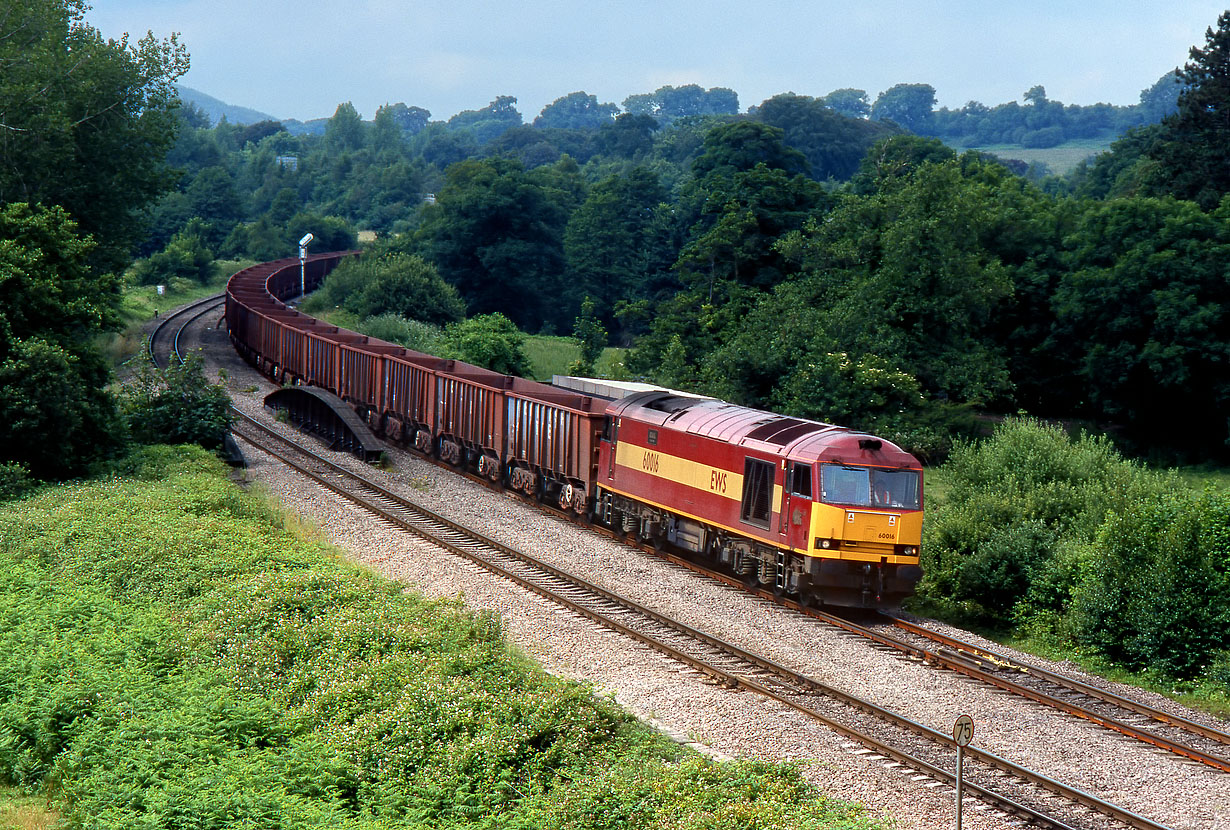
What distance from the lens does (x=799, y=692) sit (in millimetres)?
14773

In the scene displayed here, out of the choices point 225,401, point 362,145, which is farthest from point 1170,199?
point 362,145

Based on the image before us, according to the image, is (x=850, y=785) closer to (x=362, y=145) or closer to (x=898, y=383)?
(x=898, y=383)

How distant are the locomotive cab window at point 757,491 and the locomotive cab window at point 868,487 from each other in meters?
1.35

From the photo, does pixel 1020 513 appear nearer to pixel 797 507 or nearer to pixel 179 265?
pixel 797 507

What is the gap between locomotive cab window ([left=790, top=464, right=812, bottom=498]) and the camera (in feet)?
62.0

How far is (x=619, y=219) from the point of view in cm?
8244

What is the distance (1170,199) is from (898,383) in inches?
613

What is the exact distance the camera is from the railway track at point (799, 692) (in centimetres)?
1137

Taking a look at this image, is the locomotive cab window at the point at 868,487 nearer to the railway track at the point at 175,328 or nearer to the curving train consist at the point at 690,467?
the curving train consist at the point at 690,467

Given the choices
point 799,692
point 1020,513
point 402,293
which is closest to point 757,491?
point 799,692

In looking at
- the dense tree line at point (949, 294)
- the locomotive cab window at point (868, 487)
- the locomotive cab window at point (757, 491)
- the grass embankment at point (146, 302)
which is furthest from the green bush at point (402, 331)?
the locomotive cab window at point (868, 487)

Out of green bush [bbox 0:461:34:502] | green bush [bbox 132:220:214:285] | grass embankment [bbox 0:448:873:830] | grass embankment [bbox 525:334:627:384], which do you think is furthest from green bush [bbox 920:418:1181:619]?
green bush [bbox 132:220:214:285]

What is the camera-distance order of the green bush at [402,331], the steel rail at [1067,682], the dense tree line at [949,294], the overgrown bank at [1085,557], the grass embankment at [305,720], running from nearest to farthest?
1. the grass embankment at [305,720]
2. the steel rail at [1067,682]
3. the overgrown bank at [1085,557]
4. the dense tree line at [949,294]
5. the green bush at [402,331]

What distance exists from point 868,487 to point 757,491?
2.20m
